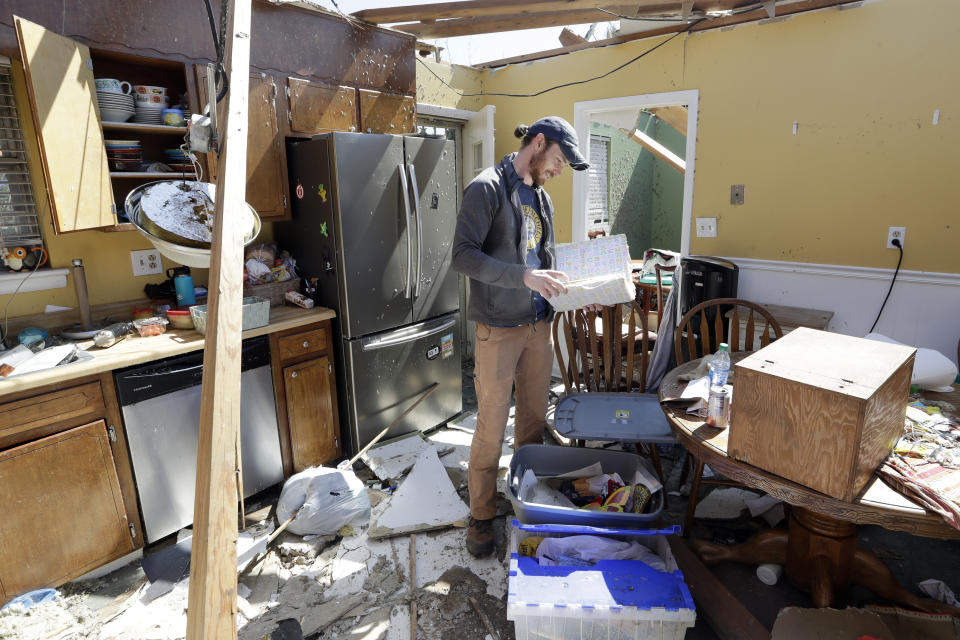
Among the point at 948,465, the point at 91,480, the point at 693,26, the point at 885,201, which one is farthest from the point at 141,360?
the point at 885,201

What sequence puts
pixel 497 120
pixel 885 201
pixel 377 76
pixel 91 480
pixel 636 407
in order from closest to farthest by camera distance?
pixel 91 480
pixel 636 407
pixel 885 201
pixel 377 76
pixel 497 120

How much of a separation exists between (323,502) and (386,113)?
2.29m

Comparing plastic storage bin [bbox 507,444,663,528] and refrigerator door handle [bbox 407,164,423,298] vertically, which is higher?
refrigerator door handle [bbox 407,164,423,298]

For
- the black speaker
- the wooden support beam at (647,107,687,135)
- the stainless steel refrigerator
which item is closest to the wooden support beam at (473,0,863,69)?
the wooden support beam at (647,107,687,135)

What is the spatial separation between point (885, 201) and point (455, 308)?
2511mm

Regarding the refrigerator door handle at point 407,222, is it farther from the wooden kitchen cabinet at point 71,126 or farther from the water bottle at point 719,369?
the water bottle at point 719,369

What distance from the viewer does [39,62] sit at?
73.9 inches

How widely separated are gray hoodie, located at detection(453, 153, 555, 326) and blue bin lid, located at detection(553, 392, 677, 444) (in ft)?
1.66

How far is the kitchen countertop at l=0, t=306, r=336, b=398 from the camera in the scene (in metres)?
1.83

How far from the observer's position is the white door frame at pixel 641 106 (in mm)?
3402

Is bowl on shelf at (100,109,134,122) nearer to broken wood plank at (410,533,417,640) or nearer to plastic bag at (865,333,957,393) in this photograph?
broken wood plank at (410,533,417,640)

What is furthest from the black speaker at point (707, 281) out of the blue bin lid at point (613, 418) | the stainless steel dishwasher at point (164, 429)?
the stainless steel dishwasher at point (164, 429)

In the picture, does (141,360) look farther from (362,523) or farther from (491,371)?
(491,371)

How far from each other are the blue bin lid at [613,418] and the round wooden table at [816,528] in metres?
0.25
